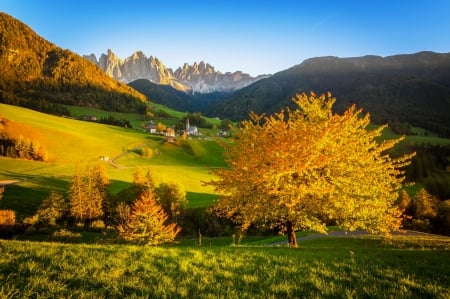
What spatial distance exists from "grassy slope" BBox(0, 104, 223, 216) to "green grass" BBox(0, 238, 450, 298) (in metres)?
71.4

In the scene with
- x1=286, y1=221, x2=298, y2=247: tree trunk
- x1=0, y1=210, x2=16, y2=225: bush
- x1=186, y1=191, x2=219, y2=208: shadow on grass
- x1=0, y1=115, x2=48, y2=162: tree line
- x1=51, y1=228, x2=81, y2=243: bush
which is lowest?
x1=186, y1=191, x2=219, y2=208: shadow on grass

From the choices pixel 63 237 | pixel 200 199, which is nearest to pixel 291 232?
pixel 63 237

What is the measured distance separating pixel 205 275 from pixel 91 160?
4956 inches

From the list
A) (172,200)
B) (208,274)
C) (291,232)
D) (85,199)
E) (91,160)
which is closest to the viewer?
(208,274)

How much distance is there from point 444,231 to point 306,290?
98.1 metres

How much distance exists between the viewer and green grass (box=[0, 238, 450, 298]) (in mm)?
8602

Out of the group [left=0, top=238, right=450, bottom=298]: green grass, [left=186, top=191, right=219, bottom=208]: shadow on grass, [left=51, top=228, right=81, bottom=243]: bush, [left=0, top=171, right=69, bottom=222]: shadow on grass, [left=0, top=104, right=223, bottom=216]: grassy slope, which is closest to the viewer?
[left=0, top=238, right=450, bottom=298]: green grass

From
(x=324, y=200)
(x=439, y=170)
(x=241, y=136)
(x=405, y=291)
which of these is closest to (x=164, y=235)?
(x=241, y=136)

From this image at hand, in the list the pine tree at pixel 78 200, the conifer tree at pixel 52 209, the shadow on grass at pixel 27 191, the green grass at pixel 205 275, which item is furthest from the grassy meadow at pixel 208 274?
the shadow on grass at pixel 27 191

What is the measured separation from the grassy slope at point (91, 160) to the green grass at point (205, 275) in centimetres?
7140

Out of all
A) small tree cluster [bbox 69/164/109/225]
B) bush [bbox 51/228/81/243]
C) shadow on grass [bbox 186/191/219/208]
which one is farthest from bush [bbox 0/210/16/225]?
shadow on grass [bbox 186/191/219/208]

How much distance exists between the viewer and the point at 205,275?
33.8 ft

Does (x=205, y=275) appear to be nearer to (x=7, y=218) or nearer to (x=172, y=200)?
(x=172, y=200)

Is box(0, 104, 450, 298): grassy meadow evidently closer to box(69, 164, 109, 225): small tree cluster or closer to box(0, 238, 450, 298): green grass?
box(0, 238, 450, 298): green grass
